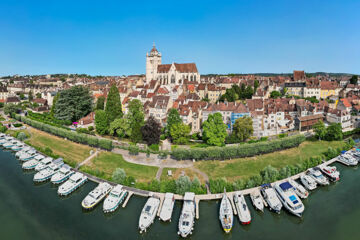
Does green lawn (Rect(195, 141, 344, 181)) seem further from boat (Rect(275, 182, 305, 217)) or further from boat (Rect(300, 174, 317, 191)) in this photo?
boat (Rect(275, 182, 305, 217))

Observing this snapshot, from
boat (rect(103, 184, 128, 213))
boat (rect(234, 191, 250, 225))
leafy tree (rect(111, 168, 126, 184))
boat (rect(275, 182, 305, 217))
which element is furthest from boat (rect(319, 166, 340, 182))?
leafy tree (rect(111, 168, 126, 184))

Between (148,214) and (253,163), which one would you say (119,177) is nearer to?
(148,214)

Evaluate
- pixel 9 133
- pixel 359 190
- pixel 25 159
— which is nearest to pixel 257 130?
pixel 359 190

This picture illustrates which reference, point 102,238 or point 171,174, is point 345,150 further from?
point 102,238

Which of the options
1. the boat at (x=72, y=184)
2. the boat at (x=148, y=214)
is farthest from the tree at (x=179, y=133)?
the boat at (x=148, y=214)

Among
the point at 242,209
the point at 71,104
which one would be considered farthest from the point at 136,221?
the point at 71,104

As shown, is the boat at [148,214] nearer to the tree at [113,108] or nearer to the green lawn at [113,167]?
the green lawn at [113,167]
